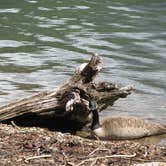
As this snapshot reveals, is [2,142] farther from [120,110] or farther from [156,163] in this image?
[120,110]

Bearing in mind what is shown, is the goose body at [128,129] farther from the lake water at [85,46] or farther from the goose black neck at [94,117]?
the lake water at [85,46]

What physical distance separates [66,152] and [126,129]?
2.64 m

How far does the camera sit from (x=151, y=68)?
13.4 metres

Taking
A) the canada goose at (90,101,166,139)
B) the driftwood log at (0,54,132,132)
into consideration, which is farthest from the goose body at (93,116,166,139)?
the driftwood log at (0,54,132,132)

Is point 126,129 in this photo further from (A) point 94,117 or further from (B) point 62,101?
(B) point 62,101

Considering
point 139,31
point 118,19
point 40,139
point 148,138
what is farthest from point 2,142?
point 118,19

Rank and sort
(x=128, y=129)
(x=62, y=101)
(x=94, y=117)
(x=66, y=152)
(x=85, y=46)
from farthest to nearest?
1. (x=85, y=46)
2. (x=128, y=129)
3. (x=94, y=117)
4. (x=62, y=101)
5. (x=66, y=152)

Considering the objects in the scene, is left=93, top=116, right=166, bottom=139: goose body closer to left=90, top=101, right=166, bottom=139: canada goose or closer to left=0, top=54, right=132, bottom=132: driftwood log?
left=90, top=101, right=166, bottom=139: canada goose

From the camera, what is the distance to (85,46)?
620 inches

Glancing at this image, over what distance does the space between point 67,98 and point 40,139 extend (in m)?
1.32

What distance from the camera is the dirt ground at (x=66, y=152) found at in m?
6.05

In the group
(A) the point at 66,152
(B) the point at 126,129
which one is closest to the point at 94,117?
(B) the point at 126,129

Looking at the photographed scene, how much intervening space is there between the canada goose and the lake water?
2.54 ft

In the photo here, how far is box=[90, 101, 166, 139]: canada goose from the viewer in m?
8.80
